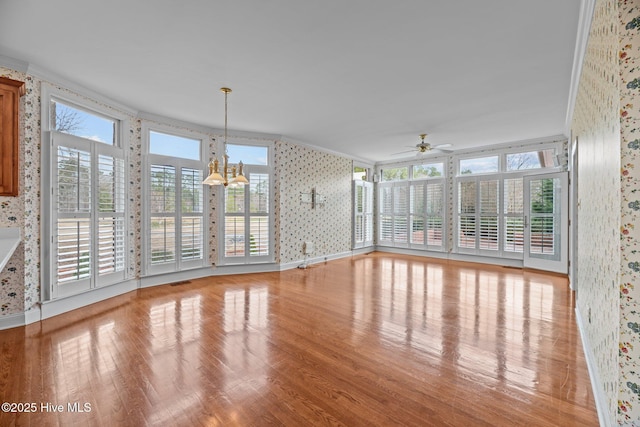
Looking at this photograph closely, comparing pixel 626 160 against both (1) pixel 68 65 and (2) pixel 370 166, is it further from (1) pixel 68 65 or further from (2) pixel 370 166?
(2) pixel 370 166

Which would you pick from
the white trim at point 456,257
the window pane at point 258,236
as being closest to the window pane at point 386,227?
the white trim at point 456,257

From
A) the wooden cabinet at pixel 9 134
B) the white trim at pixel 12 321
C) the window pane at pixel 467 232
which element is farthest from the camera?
the window pane at pixel 467 232

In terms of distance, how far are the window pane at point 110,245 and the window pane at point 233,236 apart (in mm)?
1697

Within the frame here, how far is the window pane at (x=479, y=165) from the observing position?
668cm

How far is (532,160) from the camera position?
20.2 ft

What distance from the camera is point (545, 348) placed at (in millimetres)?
2557

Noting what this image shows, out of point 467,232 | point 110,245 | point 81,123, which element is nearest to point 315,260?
point 467,232

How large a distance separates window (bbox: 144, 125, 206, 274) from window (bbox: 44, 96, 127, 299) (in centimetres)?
46

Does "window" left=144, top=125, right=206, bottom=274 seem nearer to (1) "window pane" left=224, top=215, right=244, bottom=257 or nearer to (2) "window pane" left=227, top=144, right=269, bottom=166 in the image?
(1) "window pane" left=224, top=215, right=244, bottom=257

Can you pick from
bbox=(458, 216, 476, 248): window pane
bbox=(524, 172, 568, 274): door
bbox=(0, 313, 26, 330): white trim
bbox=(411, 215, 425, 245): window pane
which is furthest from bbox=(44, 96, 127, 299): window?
bbox=(524, 172, 568, 274): door

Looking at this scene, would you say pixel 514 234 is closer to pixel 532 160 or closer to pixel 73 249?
pixel 532 160

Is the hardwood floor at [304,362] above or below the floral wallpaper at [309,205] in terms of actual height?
below

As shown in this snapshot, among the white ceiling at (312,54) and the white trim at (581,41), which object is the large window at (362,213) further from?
the white trim at (581,41)

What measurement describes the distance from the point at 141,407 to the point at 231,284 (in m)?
2.99
